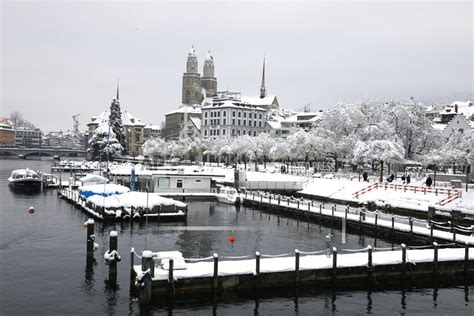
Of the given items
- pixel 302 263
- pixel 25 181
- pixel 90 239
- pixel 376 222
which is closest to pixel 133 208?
pixel 90 239

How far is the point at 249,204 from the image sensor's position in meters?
61.9

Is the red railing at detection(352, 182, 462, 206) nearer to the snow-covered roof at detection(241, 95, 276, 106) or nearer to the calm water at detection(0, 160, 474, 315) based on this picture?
the calm water at detection(0, 160, 474, 315)

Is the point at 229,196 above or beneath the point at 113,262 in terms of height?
above

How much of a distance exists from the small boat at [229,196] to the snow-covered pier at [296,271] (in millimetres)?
33126

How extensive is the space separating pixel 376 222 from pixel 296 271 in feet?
59.8

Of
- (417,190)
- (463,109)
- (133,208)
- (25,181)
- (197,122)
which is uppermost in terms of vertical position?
(463,109)

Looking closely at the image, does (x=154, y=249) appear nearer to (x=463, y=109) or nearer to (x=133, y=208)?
(x=133, y=208)

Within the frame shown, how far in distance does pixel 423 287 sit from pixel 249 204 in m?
35.3

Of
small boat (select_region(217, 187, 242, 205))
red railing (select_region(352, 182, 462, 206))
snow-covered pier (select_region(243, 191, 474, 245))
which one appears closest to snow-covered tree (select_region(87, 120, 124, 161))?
small boat (select_region(217, 187, 242, 205))

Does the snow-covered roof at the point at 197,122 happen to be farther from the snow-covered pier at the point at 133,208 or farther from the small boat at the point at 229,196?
the snow-covered pier at the point at 133,208

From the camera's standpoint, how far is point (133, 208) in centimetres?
4584

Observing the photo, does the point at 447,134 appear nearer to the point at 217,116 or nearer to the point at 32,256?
the point at 217,116

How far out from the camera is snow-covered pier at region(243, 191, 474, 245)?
121 ft

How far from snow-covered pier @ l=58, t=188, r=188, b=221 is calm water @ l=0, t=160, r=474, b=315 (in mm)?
1414
